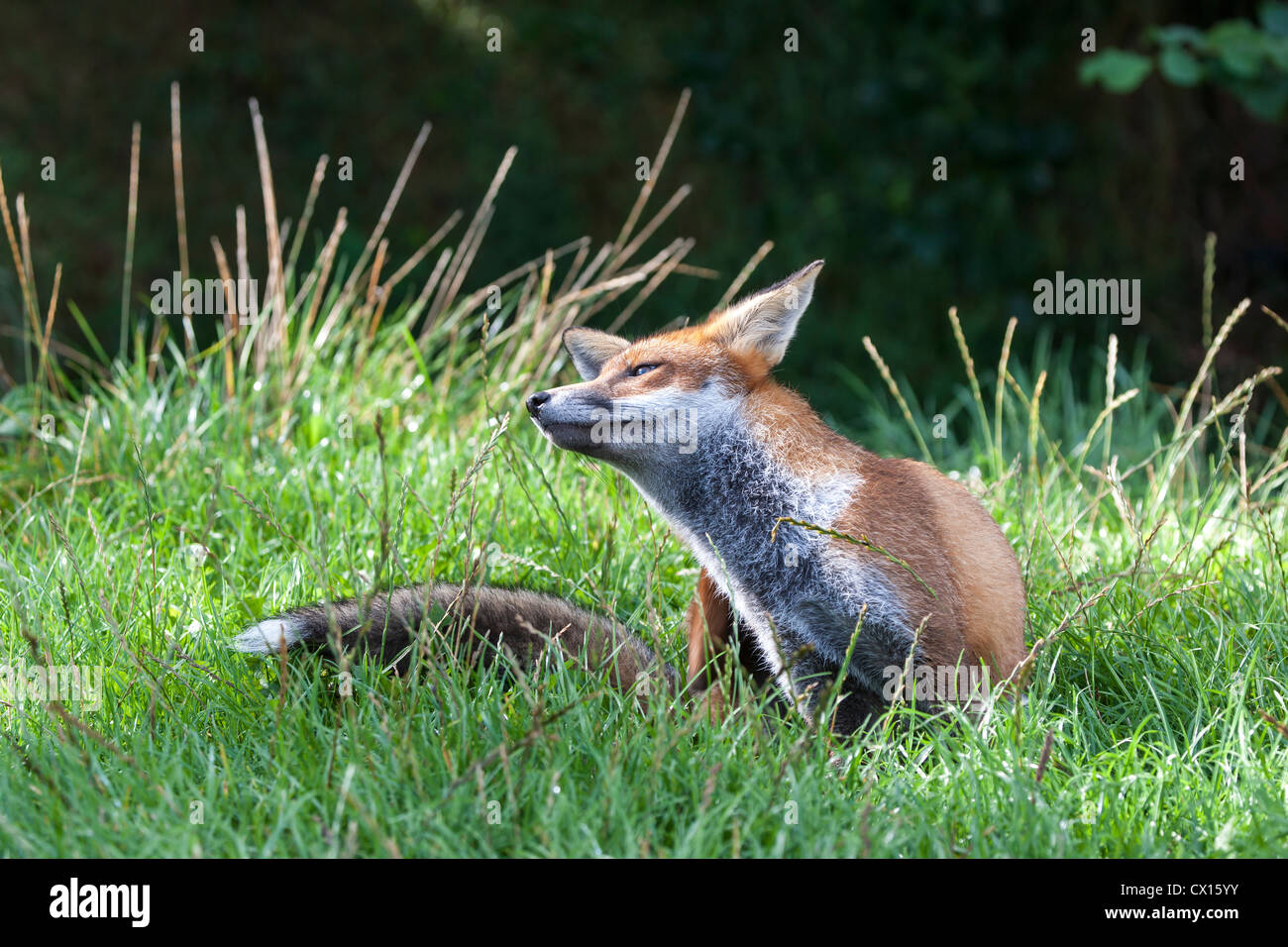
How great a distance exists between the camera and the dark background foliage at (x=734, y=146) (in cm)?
853

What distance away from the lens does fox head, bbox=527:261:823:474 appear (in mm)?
3105

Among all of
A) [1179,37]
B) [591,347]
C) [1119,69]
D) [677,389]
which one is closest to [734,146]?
[1119,69]

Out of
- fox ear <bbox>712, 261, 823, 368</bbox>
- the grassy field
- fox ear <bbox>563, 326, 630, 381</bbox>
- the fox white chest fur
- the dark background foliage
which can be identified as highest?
the dark background foliage

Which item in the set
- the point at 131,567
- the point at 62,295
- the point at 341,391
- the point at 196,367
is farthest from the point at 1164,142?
the point at 62,295

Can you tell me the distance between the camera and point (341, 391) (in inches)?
219

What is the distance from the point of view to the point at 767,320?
3328 mm

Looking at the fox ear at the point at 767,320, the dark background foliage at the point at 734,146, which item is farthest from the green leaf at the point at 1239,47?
the fox ear at the point at 767,320

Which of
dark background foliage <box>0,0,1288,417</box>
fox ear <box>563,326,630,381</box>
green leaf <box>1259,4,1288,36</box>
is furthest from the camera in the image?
dark background foliage <box>0,0,1288,417</box>

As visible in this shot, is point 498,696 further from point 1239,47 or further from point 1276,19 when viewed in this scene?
point 1276,19

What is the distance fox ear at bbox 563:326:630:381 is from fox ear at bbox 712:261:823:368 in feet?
1.17

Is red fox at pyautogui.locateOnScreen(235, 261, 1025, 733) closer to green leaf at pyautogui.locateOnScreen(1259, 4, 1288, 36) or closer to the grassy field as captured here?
the grassy field

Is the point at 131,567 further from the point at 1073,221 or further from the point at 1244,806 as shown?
the point at 1073,221

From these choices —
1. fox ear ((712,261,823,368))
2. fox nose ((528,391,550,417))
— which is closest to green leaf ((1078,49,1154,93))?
fox ear ((712,261,823,368))

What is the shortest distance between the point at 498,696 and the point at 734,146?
7.29 m
